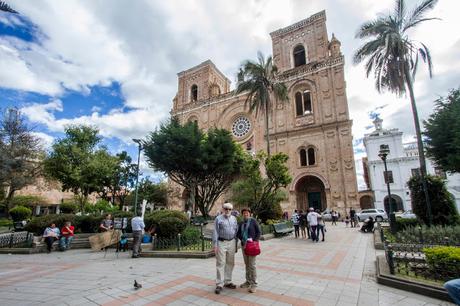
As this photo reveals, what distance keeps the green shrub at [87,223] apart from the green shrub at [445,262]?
15260 millimetres

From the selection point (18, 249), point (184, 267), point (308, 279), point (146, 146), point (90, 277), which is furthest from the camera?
point (146, 146)

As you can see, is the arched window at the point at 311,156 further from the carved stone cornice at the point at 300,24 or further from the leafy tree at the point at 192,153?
the carved stone cornice at the point at 300,24

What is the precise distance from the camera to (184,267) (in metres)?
6.79

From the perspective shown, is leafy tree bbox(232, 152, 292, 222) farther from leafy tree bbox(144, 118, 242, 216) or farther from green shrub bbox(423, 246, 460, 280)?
green shrub bbox(423, 246, 460, 280)

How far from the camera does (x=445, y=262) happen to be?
471 cm

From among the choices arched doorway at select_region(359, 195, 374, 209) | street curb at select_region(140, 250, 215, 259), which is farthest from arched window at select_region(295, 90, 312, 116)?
street curb at select_region(140, 250, 215, 259)

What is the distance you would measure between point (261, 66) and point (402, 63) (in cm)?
983

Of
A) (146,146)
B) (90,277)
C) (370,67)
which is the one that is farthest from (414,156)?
(90,277)

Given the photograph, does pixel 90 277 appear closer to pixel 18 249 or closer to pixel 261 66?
pixel 18 249

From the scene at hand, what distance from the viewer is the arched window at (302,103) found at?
28.4m

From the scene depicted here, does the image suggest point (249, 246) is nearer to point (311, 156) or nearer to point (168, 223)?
point (168, 223)

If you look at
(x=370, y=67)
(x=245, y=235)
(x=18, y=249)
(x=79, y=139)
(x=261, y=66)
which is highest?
(x=261, y=66)

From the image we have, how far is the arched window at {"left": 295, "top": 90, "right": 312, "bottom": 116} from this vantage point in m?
28.4

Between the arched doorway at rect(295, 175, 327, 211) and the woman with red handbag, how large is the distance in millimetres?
22086
